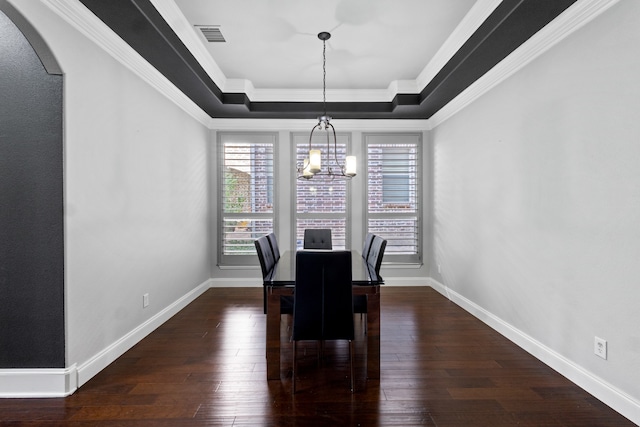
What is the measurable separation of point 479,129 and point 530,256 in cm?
151

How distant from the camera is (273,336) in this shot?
2.35 meters

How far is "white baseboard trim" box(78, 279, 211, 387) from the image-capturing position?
233cm

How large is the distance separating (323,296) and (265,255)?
44.5 inches

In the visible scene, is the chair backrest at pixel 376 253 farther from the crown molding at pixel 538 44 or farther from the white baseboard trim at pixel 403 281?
the crown molding at pixel 538 44

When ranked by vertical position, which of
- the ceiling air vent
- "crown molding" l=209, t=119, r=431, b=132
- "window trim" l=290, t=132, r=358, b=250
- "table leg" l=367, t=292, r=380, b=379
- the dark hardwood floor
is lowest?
the dark hardwood floor

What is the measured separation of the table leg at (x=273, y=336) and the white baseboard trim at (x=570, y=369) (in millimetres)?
2031

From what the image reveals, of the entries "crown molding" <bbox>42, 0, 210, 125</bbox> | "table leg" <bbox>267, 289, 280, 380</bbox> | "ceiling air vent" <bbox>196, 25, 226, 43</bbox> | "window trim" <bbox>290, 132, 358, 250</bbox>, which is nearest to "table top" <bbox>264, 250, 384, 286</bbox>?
"table leg" <bbox>267, 289, 280, 380</bbox>

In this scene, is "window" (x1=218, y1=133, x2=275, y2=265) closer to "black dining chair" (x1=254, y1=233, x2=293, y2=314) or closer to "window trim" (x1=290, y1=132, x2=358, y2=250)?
"window trim" (x1=290, y1=132, x2=358, y2=250)

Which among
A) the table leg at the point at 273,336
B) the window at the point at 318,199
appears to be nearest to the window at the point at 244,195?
the window at the point at 318,199

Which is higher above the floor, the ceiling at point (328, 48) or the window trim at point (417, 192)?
the ceiling at point (328, 48)

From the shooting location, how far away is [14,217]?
2104mm

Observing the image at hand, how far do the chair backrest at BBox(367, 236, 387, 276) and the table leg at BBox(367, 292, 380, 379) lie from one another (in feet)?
1.37

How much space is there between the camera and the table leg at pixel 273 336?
2330mm

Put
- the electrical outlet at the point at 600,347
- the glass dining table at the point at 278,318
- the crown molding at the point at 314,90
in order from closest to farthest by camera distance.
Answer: the electrical outlet at the point at 600,347, the glass dining table at the point at 278,318, the crown molding at the point at 314,90
